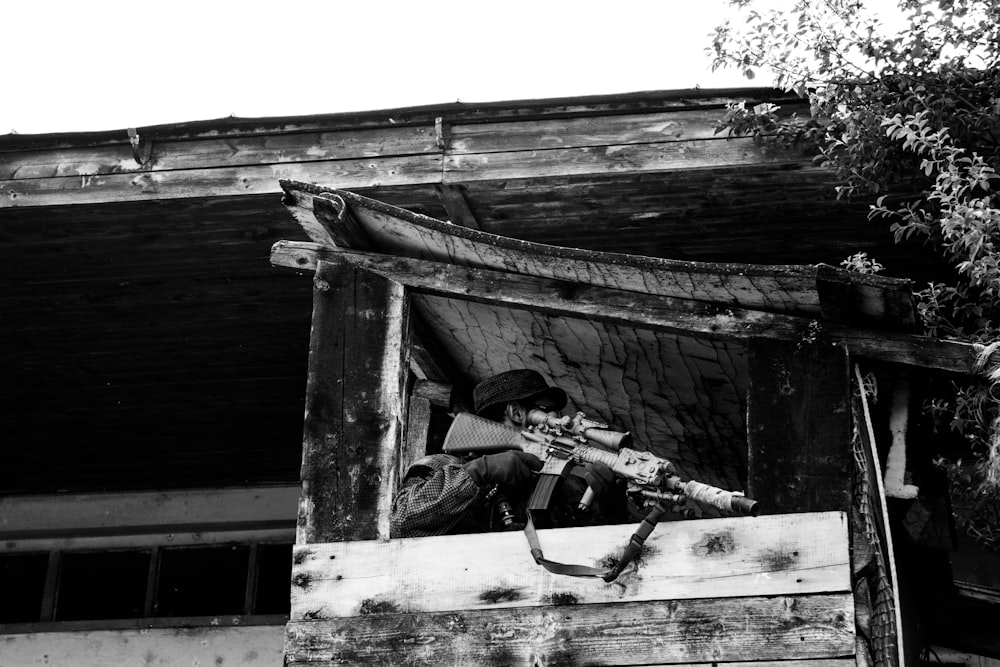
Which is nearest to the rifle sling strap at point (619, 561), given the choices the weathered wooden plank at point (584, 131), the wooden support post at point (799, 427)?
the wooden support post at point (799, 427)

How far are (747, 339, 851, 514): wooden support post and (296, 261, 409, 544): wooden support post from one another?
137 centimetres

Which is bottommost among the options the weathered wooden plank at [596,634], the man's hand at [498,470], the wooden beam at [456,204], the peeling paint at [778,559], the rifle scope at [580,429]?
the weathered wooden plank at [596,634]

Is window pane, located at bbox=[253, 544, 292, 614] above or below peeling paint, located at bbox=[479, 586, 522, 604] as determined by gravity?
above

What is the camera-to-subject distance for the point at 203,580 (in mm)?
8469

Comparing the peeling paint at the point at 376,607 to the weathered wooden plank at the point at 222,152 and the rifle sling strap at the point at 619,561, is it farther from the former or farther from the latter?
the weathered wooden plank at the point at 222,152

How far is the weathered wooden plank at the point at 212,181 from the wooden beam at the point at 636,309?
0.74 metres

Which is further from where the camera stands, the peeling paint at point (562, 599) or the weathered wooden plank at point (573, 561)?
the peeling paint at point (562, 599)

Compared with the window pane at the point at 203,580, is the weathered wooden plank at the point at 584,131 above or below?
above

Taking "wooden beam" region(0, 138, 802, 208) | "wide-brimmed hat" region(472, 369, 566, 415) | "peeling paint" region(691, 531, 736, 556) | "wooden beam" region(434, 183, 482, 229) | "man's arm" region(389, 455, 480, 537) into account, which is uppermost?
"wooden beam" region(0, 138, 802, 208)

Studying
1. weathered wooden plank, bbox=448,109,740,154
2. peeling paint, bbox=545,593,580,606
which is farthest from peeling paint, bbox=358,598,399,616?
weathered wooden plank, bbox=448,109,740,154

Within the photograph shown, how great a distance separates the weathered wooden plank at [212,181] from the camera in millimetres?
5797

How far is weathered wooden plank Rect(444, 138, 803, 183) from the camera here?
5594 millimetres

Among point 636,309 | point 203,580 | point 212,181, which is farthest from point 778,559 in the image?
point 203,580

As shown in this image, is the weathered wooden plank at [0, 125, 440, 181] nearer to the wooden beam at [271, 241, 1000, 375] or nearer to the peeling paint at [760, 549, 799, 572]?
the wooden beam at [271, 241, 1000, 375]
